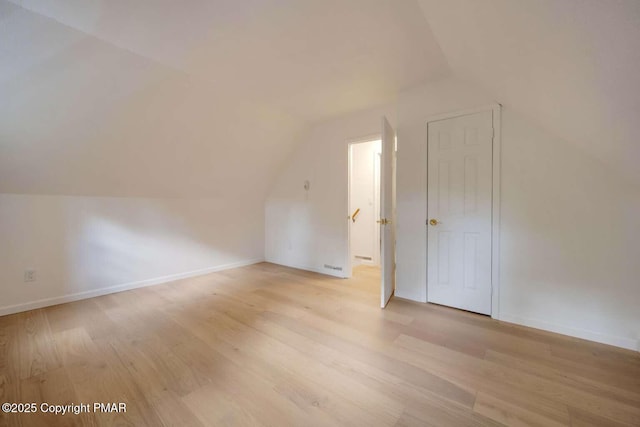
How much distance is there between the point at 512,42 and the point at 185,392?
278cm

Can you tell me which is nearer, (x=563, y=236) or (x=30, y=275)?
(x=563, y=236)

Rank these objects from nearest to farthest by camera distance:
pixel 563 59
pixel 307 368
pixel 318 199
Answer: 1. pixel 563 59
2. pixel 307 368
3. pixel 318 199

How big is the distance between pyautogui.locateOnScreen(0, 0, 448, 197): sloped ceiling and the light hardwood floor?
168 centimetres

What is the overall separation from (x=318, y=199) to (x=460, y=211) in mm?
2135

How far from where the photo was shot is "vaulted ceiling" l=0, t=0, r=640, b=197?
3.94 feet

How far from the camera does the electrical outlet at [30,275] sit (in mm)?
2611

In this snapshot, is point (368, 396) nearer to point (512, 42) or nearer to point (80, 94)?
point (512, 42)

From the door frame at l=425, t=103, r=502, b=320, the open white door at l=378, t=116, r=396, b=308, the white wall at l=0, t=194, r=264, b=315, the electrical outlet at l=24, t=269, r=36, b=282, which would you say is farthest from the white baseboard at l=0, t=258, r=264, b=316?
the door frame at l=425, t=103, r=502, b=320

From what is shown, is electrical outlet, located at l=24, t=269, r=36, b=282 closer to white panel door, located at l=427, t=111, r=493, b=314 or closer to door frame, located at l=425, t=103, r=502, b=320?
white panel door, located at l=427, t=111, r=493, b=314

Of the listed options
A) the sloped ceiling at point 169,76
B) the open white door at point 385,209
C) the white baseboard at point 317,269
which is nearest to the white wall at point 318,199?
the white baseboard at point 317,269

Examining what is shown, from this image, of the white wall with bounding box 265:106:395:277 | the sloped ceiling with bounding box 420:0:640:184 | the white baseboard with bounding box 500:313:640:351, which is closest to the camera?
the sloped ceiling with bounding box 420:0:640:184

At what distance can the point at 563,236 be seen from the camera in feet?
6.87

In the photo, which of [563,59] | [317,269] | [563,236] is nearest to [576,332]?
[563,236]

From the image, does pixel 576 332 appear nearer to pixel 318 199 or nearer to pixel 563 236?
pixel 563 236
